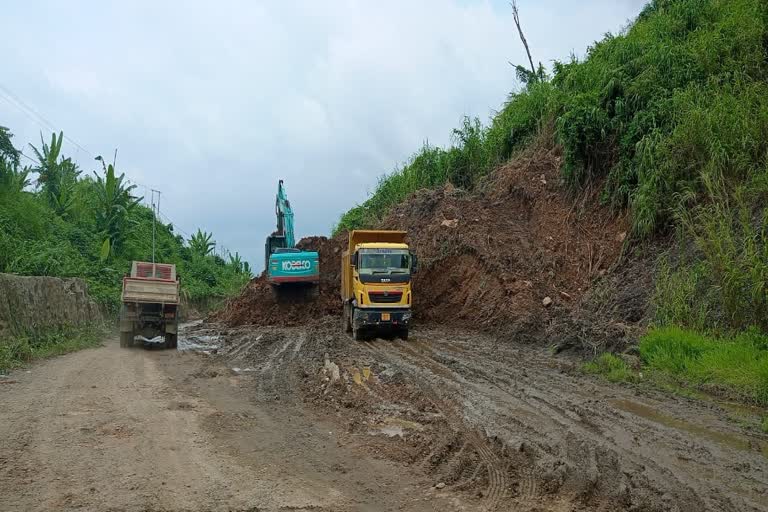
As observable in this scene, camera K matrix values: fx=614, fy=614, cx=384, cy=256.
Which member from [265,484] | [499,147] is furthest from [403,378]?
[499,147]

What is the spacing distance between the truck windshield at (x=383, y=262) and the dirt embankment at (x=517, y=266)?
3.56 meters

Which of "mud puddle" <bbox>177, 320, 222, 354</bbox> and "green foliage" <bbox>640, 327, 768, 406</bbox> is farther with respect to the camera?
"mud puddle" <bbox>177, 320, 222, 354</bbox>

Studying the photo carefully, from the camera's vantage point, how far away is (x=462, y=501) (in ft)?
19.2

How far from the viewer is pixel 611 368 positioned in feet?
40.9

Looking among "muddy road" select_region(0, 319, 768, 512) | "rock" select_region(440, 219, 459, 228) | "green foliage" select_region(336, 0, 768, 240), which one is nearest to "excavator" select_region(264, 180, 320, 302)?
"rock" select_region(440, 219, 459, 228)

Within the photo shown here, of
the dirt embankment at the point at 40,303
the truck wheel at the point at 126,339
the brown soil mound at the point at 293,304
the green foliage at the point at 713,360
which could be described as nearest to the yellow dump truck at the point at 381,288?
the brown soil mound at the point at 293,304

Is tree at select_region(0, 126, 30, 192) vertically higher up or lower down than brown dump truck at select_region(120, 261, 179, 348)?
higher up

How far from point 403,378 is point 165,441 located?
17.9ft

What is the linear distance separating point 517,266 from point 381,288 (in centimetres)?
550

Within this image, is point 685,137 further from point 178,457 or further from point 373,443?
point 178,457

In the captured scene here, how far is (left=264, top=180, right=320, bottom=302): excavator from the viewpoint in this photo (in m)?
26.1

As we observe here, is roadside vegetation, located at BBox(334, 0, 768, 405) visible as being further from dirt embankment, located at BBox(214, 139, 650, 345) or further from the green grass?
the green grass

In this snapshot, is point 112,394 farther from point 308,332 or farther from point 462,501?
point 308,332

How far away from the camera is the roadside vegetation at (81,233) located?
2922cm
